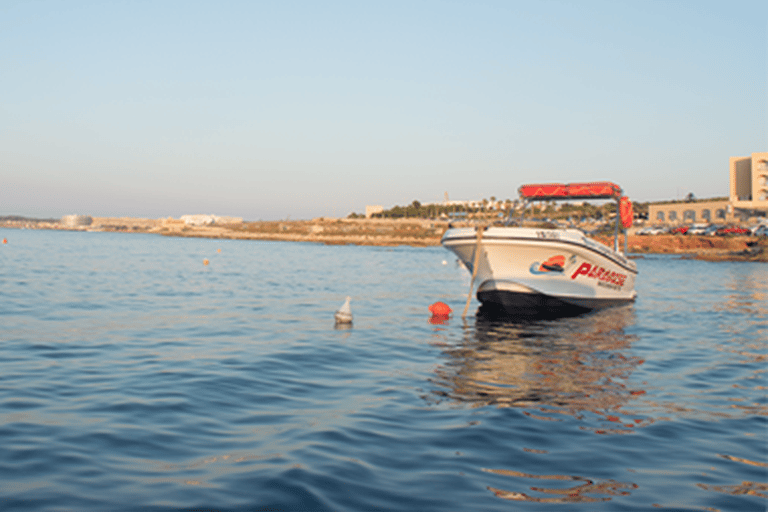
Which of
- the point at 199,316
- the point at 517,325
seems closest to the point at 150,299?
the point at 199,316

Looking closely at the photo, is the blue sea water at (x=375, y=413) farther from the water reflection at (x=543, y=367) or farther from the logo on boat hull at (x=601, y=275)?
the logo on boat hull at (x=601, y=275)

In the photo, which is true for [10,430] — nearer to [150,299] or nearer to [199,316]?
[199,316]

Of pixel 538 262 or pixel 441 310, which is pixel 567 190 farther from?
pixel 441 310

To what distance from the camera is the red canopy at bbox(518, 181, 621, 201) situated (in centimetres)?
1795

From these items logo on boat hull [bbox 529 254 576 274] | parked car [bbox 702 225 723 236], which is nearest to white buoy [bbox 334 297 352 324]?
logo on boat hull [bbox 529 254 576 274]

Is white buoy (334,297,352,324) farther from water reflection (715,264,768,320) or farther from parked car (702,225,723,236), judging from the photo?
parked car (702,225,723,236)

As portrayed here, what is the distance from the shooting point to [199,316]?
52.0 ft

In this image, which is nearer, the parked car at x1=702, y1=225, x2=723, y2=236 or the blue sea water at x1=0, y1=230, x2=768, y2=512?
the blue sea water at x1=0, y1=230, x2=768, y2=512

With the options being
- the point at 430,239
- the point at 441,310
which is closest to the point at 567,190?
the point at 441,310

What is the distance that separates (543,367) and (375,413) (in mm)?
4210

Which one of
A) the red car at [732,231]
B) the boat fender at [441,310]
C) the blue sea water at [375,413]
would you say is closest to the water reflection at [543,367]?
A: the blue sea water at [375,413]

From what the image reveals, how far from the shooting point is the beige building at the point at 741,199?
8794 cm

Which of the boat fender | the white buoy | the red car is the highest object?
the red car

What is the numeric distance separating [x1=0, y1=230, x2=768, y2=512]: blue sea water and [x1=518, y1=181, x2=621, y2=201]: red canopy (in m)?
4.18
